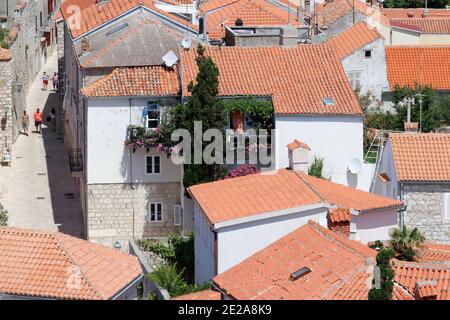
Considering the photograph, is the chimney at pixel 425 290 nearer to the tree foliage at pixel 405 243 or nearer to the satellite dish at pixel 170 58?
the tree foliage at pixel 405 243

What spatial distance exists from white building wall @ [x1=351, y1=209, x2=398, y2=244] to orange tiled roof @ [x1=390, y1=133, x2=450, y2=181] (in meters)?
3.66

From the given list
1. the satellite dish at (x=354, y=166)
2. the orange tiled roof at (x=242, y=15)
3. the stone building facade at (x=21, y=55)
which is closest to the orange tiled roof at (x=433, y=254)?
the satellite dish at (x=354, y=166)

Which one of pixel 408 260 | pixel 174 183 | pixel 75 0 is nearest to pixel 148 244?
pixel 174 183

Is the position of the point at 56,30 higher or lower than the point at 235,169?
higher

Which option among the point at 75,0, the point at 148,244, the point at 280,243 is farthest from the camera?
the point at 75,0

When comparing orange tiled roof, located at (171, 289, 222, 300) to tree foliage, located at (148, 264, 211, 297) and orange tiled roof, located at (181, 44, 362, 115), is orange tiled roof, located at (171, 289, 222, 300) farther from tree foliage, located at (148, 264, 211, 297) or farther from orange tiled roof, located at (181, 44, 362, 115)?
orange tiled roof, located at (181, 44, 362, 115)

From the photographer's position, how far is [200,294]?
35.4m

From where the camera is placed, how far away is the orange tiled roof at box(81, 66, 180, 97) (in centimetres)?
4772

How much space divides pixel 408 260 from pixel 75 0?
1225 inches

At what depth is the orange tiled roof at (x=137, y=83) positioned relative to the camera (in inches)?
1879

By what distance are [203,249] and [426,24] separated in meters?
39.4

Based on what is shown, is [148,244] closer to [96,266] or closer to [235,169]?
[235,169]

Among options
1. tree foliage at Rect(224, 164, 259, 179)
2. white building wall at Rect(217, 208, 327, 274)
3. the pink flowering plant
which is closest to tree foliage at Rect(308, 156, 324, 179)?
tree foliage at Rect(224, 164, 259, 179)

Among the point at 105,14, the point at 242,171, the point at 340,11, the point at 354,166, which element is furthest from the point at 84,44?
the point at 340,11
